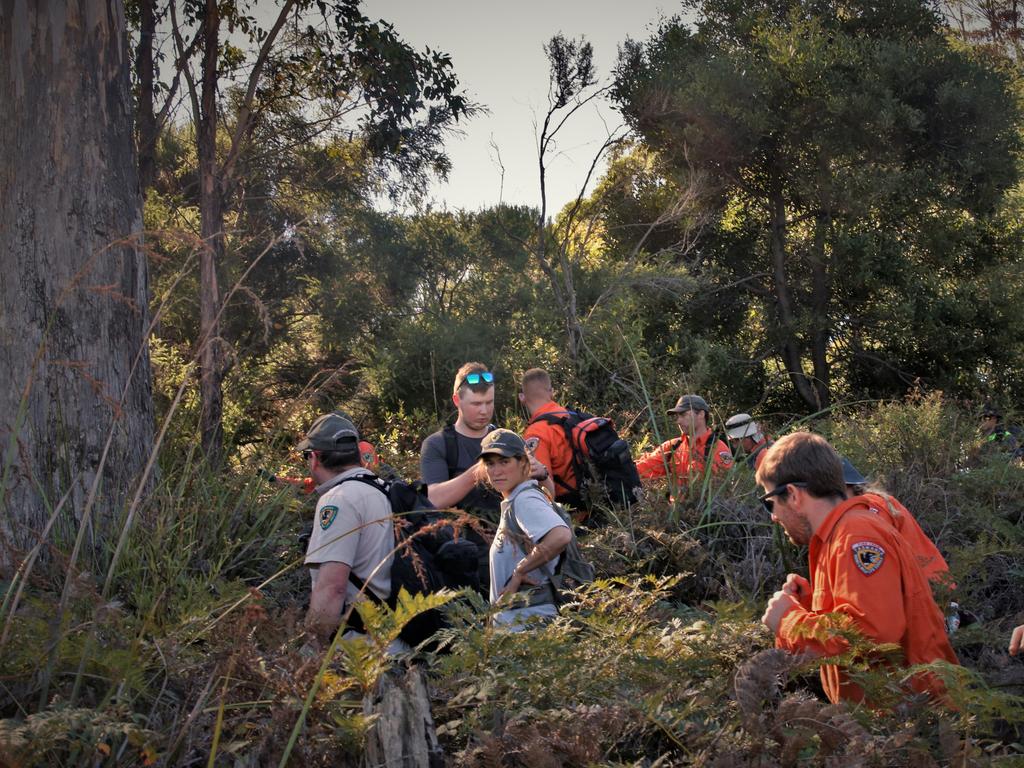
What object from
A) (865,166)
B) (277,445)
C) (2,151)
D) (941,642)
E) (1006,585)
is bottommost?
(1006,585)

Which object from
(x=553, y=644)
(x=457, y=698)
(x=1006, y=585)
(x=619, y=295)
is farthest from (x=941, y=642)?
(x=619, y=295)

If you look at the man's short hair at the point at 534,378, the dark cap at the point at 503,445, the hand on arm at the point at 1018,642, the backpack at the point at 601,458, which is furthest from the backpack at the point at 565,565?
the man's short hair at the point at 534,378

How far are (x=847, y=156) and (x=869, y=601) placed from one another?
18243 mm

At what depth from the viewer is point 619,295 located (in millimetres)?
17797

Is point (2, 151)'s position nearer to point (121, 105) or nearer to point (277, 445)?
point (121, 105)

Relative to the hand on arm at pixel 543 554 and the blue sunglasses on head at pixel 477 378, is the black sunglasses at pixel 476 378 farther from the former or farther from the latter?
the hand on arm at pixel 543 554

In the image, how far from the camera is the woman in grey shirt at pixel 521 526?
15.0 ft

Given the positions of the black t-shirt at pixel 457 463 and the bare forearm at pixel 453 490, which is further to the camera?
the black t-shirt at pixel 457 463

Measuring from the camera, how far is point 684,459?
739 centimetres

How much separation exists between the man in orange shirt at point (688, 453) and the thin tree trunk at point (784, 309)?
Result: 13106mm

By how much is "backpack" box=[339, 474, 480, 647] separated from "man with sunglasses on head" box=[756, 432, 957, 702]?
4.86 ft

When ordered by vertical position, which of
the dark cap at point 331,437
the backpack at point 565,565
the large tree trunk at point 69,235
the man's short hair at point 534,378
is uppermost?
the large tree trunk at point 69,235

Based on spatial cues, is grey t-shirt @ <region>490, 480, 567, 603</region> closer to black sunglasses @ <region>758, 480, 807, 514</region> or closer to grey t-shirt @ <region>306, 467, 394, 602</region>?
grey t-shirt @ <region>306, 467, 394, 602</region>

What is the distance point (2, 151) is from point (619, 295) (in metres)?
12.6
